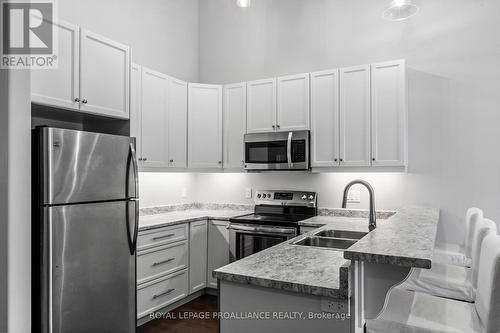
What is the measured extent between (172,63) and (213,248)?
226cm

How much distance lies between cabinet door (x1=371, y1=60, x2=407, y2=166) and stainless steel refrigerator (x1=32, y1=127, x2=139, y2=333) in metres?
2.21

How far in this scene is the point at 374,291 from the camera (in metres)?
1.37

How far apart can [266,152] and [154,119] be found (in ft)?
3.96

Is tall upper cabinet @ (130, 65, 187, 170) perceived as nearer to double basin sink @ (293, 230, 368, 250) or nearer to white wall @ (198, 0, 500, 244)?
white wall @ (198, 0, 500, 244)

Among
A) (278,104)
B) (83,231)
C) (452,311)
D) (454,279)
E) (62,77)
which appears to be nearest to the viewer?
(452,311)

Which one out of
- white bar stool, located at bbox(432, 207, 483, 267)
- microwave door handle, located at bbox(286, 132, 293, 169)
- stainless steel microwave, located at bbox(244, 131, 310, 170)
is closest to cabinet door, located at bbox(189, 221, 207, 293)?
stainless steel microwave, located at bbox(244, 131, 310, 170)

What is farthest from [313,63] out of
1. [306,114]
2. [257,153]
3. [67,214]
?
[67,214]

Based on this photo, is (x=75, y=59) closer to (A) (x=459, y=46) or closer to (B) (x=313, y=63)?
(B) (x=313, y=63)

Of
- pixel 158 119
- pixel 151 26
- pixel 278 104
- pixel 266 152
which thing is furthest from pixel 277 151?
pixel 151 26

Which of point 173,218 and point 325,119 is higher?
point 325,119

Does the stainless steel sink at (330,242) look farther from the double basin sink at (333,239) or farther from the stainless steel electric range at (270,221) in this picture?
the stainless steel electric range at (270,221)

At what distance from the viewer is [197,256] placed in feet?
12.0

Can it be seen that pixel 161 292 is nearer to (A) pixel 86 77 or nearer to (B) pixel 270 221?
(B) pixel 270 221

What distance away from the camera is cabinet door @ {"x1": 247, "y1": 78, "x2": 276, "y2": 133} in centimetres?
380
